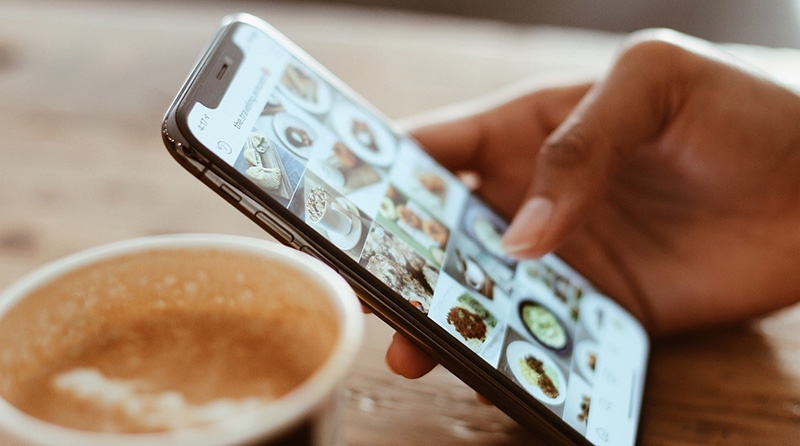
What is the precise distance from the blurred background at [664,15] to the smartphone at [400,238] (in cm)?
189

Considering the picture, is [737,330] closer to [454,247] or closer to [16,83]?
[454,247]

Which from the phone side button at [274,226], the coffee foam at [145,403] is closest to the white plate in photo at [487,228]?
the phone side button at [274,226]

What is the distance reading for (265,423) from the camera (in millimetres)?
293

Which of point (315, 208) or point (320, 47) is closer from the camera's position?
point (315, 208)

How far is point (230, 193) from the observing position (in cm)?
49

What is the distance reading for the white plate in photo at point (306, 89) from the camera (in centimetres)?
63

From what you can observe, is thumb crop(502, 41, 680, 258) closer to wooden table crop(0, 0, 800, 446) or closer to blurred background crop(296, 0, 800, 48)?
wooden table crop(0, 0, 800, 446)

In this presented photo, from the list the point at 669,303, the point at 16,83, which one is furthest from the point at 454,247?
the point at 16,83

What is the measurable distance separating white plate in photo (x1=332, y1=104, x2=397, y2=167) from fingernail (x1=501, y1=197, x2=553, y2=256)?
0.13 metres

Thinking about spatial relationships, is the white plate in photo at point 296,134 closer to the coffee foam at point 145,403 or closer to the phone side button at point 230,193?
the phone side button at point 230,193

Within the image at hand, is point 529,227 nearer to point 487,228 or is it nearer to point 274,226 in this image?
point 487,228

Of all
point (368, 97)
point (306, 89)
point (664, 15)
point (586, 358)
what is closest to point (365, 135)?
point (306, 89)

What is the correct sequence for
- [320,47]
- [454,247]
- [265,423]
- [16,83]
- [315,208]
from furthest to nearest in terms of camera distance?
[320,47] < [16,83] < [454,247] < [315,208] < [265,423]

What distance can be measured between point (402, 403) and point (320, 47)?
74cm
